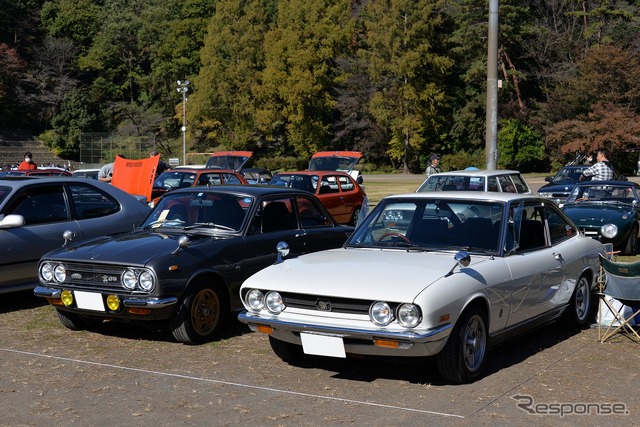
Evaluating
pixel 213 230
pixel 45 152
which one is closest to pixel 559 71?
pixel 45 152

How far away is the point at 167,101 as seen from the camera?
264 feet

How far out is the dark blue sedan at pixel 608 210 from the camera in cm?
1398

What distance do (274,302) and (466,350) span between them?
1571 millimetres

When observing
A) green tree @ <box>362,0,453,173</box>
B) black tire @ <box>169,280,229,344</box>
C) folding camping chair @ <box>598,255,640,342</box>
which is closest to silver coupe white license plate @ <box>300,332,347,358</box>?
black tire @ <box>169,280,229,344</box>

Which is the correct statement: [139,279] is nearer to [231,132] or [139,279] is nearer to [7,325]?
[7,325]

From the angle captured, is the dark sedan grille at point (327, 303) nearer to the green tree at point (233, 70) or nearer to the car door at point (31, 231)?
the car door at point (31, 231)

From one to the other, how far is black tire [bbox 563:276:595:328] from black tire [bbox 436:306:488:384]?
6.79 feet

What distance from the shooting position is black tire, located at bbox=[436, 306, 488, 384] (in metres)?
6.35

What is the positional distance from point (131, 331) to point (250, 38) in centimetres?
5809

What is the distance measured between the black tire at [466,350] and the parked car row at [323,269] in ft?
0.04

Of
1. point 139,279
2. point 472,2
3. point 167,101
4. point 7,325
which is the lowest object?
point 7,325

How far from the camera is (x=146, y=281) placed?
300 inches

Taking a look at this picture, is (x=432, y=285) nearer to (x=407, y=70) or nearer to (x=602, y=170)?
(x=602, y=170)

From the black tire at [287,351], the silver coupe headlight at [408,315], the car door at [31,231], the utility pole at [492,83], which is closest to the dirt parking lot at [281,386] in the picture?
the black tire at [287,351]
